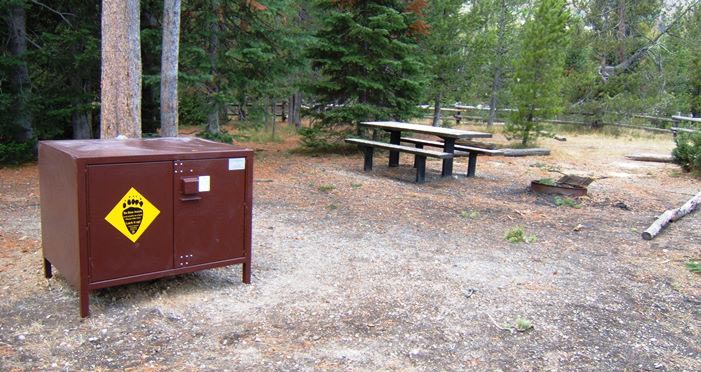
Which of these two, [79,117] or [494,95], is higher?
[494,95]

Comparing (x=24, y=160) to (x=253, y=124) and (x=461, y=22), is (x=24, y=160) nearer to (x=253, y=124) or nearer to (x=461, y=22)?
(x=253, y=124)

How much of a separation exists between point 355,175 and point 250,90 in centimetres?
299

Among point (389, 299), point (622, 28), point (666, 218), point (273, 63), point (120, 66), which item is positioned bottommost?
point (389, 299)

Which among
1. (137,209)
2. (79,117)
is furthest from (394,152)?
(137,209)

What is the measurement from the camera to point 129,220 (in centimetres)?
391

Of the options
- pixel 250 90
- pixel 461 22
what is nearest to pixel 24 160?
pixel 250 90

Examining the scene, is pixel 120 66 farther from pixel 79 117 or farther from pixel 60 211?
pixel 79 117

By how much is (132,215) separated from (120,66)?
300cm

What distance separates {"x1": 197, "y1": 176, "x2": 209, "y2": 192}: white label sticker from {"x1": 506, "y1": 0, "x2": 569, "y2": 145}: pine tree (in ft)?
45.0

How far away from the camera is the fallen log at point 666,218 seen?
662cm

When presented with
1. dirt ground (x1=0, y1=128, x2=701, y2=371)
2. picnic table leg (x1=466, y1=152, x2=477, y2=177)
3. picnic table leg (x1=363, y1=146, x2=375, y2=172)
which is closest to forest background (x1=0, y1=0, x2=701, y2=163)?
picnic table leg (x1=363, y1=146, x2=375, y2=172)

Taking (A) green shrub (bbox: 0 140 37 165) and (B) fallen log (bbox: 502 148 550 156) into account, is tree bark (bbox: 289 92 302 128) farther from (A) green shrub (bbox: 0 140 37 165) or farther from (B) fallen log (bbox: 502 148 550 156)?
(A) green shrub (bbox: 0 140 37 165)

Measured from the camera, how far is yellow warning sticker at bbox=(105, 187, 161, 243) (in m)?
3.84

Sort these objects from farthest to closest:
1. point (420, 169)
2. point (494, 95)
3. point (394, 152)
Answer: point (494, 95) → point (394, 152) → point (420, 169)
